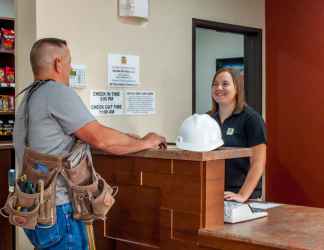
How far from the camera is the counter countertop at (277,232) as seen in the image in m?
1.95

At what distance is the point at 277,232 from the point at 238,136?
2.95 ft

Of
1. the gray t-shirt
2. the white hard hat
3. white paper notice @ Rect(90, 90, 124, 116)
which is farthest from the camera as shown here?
white paper notice @ Rect(90, 90, 124, 116)

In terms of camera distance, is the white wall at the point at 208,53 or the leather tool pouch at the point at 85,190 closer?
the leather tool pouch at the point at 85,190

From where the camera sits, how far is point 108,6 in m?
3.13

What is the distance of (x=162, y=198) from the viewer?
89.7 inches

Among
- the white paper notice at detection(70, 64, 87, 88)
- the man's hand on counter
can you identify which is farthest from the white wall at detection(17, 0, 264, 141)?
the man's hand on counter

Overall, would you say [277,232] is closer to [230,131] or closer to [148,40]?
[230,131]

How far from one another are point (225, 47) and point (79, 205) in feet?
11.6

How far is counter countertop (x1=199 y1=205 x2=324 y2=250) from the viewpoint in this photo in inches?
76.6

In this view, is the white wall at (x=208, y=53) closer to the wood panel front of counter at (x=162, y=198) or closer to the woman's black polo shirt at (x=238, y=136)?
the woman's black polo shirt at (x=238, y=136)

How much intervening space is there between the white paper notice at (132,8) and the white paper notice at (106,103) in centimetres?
49

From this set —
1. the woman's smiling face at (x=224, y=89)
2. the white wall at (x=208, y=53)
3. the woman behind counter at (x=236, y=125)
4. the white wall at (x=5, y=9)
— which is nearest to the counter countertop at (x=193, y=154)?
the woman behind counter at (x=236, y=125)

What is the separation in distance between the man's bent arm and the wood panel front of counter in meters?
0.06

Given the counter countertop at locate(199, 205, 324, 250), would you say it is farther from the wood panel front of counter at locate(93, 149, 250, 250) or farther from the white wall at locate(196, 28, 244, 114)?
the white wall at locate(196, 28, 244, 114)
